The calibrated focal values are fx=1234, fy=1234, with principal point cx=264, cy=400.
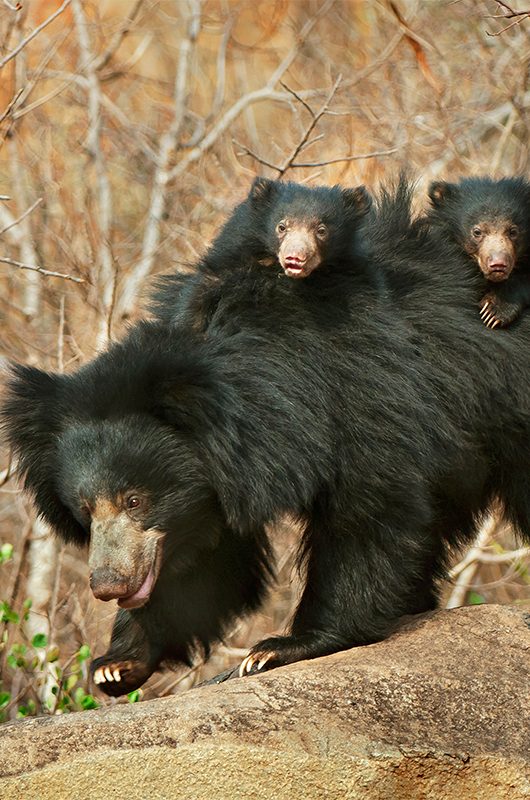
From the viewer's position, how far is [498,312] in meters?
4.81

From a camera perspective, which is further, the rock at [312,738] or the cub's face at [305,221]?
the cub's face at [305,221]

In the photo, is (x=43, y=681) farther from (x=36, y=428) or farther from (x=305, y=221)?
(x=305, y=221)

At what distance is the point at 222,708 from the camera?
143 inches

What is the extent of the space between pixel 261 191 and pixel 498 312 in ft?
3.77

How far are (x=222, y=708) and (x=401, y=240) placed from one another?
2120 millimetres

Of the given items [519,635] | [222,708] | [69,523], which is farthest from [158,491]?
[519,635]

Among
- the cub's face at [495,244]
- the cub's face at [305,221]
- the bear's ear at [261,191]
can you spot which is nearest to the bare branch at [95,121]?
the bear's ear at [261,191]

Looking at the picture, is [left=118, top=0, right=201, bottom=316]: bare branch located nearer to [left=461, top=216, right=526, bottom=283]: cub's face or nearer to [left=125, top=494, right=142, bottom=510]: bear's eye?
[left=461, top=216, right=526, bottom=283]: cub's face

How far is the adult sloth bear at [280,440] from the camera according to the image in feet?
13.7

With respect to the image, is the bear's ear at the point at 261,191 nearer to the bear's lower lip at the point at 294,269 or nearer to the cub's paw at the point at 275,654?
the bear's lower lip at the point at 294,269

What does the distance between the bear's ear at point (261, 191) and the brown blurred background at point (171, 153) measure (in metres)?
1.96

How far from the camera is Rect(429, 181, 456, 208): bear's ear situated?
5.34 m

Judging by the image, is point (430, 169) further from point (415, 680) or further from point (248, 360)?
point (415, 680)

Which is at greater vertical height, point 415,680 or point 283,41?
point 283,41
